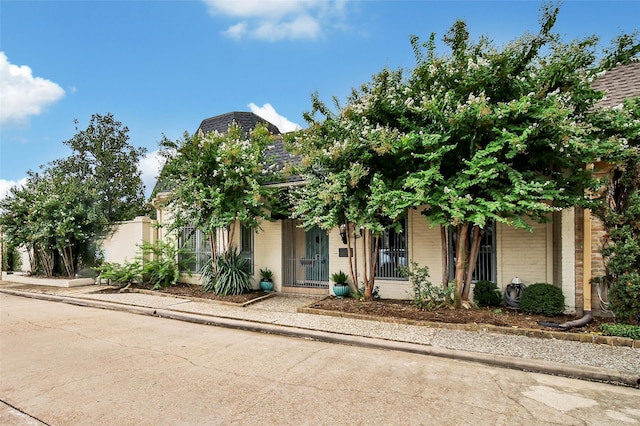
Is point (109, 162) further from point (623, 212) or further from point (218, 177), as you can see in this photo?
point (623, 212)

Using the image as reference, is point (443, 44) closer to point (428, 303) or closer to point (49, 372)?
point (428, 303)

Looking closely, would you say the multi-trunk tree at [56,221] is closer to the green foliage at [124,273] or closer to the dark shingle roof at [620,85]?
the green foliage at [124,273]

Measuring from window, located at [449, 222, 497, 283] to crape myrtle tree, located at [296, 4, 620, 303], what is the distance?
0.61 m

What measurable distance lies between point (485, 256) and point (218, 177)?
717 cm

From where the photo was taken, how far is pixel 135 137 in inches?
847

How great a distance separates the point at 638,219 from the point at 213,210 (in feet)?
29.9

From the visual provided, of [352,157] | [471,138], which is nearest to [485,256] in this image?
[471,138]

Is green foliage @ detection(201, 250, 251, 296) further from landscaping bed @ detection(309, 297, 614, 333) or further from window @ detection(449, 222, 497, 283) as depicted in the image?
window @ detection(449, 222, 497, 283)

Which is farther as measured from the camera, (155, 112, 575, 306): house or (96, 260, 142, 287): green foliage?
(96, 260, 142, 287): green foliage

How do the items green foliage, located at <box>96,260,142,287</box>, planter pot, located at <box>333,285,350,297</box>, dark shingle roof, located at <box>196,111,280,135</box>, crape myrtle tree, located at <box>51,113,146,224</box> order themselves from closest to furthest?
planter pot, located at <box>333,285,350,297</box> < green foliage, located at <box>96,260,142,287</box> < dark shingle roof, located at <box>196,111,280,135</box> < crape myrtle tree, located at <box>51,113,146,224</box>

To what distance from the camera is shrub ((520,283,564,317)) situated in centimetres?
684

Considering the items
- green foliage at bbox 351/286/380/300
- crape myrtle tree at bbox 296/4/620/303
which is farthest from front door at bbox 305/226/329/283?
crape myrtle tree at bbox 296/4/620/303

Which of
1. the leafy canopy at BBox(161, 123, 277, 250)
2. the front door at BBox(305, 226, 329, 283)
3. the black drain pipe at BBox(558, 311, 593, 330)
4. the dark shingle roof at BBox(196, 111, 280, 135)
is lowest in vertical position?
the black drain pipe at BBox(558, 311, 593, 330)

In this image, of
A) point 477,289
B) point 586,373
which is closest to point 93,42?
point 477,289
